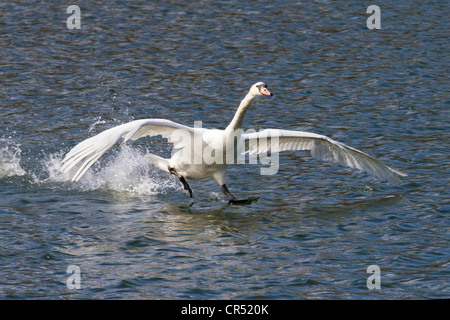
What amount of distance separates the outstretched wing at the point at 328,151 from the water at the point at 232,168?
43 cm

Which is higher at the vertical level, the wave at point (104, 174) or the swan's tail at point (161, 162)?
the swan's tail at point (161, 162)

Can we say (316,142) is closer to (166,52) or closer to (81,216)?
(81,216)

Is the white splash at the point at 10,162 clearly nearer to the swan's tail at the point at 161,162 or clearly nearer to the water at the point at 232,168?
the water at the point at 232,168

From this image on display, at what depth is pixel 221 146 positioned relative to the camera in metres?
12.2

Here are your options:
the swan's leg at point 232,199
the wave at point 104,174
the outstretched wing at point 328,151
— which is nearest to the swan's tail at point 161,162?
the wave at point 104,174

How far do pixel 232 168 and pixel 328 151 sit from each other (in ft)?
7.22

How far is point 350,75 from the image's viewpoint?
19.4 meters

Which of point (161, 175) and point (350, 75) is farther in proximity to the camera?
point (350, 75)

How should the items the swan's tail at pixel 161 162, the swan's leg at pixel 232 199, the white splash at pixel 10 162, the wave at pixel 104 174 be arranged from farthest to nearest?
the white splash at pixel 10 162 < the wave at pixel 104 174 < the swan's tail at pixel 161 162 < the swan's leg at pixel 232 199

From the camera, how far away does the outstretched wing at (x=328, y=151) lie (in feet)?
42.7

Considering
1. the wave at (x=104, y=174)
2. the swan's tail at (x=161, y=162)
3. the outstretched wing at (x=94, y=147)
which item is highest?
the outstretched wing at (x=94, y=147)
